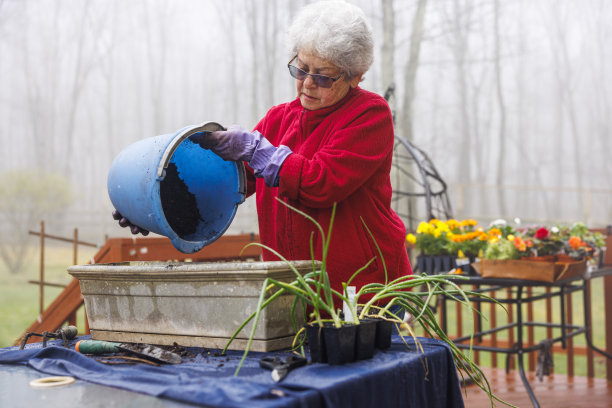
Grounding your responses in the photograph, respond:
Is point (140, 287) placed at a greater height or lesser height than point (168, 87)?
lesser

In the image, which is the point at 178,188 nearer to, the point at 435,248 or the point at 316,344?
the point at 316,344

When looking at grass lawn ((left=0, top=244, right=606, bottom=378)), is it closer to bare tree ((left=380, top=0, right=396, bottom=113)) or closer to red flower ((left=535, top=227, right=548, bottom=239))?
bare tree ((left=380, top=0, right=396, bottom=113))

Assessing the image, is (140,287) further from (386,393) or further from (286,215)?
(386,393)

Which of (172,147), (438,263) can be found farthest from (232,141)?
(438,263)

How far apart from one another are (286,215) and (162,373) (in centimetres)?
54

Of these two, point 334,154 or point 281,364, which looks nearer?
point 281,364

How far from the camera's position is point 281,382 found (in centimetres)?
97

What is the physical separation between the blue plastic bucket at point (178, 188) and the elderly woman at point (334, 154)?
0.41ft

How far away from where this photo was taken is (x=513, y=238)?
3.26 meters

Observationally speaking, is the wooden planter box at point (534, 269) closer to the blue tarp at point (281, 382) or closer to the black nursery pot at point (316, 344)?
the blue tarp at point (281, 382)

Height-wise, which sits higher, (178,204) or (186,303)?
(178,204)

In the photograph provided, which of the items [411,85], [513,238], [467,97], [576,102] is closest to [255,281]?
[513,238]

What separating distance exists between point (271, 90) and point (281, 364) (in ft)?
37.4

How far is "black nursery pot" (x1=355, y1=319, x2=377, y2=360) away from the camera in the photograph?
1100 millimetres
